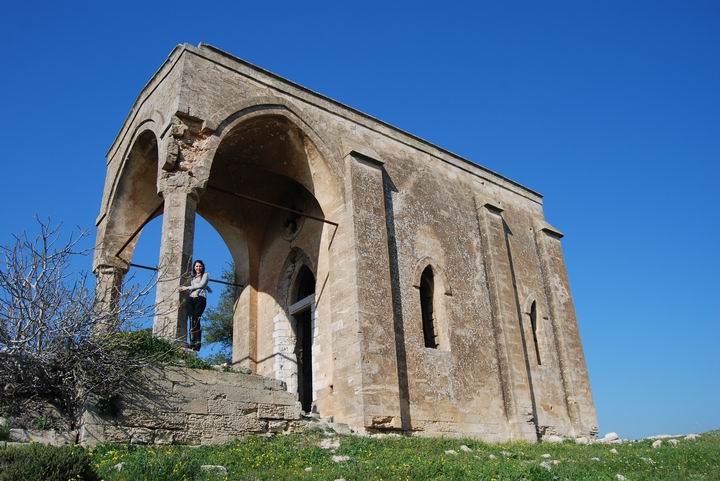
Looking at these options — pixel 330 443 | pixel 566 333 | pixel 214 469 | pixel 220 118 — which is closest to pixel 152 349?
pixel 214 469

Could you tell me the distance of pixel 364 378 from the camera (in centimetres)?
972

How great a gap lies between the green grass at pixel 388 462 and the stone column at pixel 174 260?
1859 mm

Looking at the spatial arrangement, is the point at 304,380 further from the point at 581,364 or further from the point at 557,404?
the point at 581,364

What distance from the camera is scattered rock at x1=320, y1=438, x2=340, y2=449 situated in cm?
789

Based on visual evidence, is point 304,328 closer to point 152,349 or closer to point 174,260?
point 174,260

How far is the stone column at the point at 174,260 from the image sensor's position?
8352 mm

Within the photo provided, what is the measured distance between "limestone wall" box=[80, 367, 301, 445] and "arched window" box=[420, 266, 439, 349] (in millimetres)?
4161

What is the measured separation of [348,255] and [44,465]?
257 inches

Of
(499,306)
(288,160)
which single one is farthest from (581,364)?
(288,160)

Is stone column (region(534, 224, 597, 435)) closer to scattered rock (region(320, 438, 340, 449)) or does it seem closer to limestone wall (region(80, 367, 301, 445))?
scattered rock (region(320, 438, 340, 449))

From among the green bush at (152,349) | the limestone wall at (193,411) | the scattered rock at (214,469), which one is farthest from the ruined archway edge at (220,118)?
the scattered rock at (214,469)

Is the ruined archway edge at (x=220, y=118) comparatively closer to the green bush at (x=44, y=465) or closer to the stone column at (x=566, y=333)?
the stone column at (x=566, y=333)

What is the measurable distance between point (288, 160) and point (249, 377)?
514 centimetres

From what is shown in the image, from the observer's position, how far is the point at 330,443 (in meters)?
8.10
